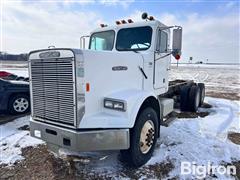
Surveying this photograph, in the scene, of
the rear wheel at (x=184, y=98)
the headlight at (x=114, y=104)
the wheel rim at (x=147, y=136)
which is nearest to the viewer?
the headlight at (x=114, y=104)

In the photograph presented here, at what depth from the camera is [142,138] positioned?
13.3 ft

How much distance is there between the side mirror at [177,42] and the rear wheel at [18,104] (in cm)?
506

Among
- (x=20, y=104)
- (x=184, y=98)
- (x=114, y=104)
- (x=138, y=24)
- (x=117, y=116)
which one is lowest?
(x=20, y=104)

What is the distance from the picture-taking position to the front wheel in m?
3.78

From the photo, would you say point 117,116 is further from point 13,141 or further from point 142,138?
point 13,141

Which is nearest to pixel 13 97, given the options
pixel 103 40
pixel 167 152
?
pixel 103 40

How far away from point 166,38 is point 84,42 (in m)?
2.09

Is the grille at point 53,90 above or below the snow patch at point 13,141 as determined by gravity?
above

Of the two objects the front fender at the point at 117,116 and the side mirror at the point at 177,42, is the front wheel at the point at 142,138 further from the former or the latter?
the side mirror at the point at 177,42

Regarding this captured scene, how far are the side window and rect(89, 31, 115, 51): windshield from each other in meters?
1.06

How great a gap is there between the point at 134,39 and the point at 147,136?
212 cm

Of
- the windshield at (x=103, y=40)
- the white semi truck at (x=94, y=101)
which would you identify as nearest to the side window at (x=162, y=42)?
the white semi truck at (x=94, y=101)

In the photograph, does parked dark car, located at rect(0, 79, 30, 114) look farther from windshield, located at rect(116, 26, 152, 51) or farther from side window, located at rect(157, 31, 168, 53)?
side window, located at rect(157, 31, 168, 53)

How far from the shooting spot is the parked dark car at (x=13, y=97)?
7.06m
